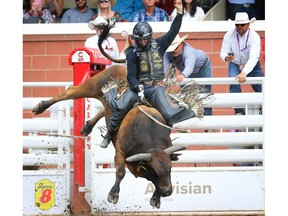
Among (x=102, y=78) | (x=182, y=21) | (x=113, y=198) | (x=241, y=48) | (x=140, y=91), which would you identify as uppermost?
(x=182, y=21)

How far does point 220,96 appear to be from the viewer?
12391 mm

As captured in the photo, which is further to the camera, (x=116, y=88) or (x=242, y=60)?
(x=242, y=60)

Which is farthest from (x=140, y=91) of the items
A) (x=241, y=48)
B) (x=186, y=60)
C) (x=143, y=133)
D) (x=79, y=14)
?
(x=79, y=14)

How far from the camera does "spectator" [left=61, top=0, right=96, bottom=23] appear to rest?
50.3 ft

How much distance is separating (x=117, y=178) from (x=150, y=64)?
114cm

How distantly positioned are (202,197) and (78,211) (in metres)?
1.35

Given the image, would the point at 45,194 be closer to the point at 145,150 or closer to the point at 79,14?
the point at 145,150

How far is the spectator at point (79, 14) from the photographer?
15.3 meters

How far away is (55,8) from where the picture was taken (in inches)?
617

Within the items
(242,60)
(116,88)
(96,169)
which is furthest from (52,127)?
(242,60)

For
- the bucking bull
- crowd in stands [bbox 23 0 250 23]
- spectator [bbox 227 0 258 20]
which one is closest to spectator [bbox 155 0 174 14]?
crowd in stands [bbox 23 0 250 23]
